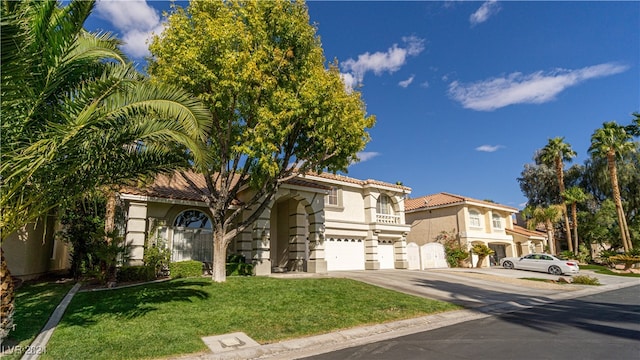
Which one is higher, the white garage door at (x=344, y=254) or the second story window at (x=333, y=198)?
the second story window at (x=333, y=198)

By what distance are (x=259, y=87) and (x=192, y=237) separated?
30.7 ft

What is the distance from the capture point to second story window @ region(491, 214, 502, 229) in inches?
1384

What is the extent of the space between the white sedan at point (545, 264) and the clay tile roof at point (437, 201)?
19.9 feet

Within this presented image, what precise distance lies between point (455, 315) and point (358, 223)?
1478 centimetres

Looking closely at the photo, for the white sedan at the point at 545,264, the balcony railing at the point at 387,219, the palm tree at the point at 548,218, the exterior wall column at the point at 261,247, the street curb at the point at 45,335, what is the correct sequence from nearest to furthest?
the street curb at the point at 45,335
the exterior wall column at the point at 261,247
the white sedan at the point at 545,264
the balcony railing at the point at 387,219
the palm tree at the point at 548,218

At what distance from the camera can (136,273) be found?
48.9ft

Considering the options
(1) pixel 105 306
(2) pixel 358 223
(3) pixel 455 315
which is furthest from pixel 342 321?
(2) pixel 358 223

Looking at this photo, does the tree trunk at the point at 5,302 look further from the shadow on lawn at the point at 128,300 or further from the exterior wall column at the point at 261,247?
the exterior wall column at the point at 261,247

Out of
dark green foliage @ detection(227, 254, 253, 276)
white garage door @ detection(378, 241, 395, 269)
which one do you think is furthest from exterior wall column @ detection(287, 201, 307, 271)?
white garage door @ detection(378, 241, 395, 269)

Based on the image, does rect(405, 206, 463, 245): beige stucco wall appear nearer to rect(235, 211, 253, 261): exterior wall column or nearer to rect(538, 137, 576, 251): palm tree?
rect(538, 137, 576, 251): palm tree

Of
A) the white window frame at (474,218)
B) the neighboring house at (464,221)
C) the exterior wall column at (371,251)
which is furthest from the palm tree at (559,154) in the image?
the exterior wall column at (371,251)

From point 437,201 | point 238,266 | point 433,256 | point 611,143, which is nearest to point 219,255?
point 238,266

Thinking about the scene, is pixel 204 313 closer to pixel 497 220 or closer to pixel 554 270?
pixel 554 270

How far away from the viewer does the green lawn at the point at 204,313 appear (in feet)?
24.7
